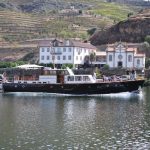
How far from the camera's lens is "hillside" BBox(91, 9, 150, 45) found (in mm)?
166900

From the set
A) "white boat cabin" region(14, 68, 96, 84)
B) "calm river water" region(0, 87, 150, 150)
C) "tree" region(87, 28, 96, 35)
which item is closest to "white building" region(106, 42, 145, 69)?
"white boat cabin" region(14, 68, 96, 84)

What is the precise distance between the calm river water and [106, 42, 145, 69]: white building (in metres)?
51.3

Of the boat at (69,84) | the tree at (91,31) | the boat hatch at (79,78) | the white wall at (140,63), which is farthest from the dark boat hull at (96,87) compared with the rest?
the tree at (91,31)

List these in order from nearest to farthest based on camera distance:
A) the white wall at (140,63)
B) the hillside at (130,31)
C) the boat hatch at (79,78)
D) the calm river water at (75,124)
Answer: the calm river water at (75,124) → the boat hatch at (79,78) → the white wall at (140,63) → the hillside at (130,31)

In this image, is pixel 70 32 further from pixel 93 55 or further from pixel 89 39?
pixel 93 55

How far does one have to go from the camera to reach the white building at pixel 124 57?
462ft

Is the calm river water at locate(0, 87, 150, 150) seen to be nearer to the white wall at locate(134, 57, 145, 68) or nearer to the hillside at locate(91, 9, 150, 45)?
the white wall at locate(134, 57, 145, 68)

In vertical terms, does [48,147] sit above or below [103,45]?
below

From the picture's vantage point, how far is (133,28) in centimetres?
16825

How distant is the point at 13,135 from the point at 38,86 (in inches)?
1991

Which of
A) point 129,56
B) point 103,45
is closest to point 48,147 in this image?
point 129,56

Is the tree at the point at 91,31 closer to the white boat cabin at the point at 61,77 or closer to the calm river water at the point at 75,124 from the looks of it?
the white boat cabin at the point at 61,77

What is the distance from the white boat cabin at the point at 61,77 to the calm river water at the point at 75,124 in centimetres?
968

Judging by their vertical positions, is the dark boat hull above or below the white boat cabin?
below
